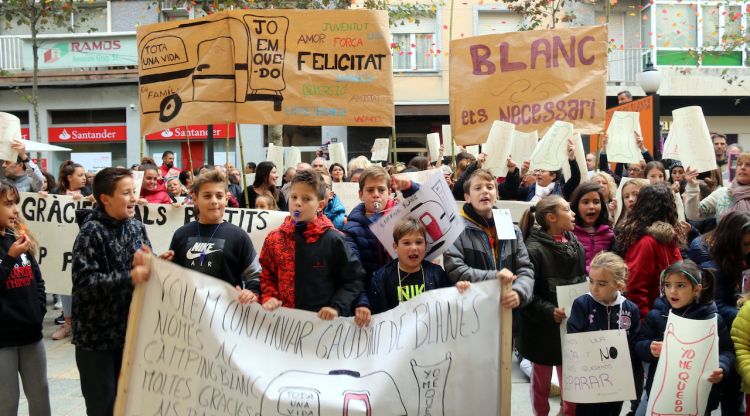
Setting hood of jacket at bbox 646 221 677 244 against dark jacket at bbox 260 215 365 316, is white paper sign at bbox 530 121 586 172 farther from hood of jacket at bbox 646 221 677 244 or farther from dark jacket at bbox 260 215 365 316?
dark jacket at bbox 260 215 365 316

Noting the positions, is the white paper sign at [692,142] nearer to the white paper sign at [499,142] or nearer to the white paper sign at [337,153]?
the white paper sign at [499,142]

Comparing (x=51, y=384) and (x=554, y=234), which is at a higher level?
(x=554, y=234)

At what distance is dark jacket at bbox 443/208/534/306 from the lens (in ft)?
13.6

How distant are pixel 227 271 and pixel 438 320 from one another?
124cm

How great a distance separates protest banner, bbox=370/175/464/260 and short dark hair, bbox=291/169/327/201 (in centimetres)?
36

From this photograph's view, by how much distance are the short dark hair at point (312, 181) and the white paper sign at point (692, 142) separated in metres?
4.02

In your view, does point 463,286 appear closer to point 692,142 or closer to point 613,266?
point 613,266

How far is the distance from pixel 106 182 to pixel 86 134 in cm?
1991

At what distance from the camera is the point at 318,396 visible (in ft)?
11.6

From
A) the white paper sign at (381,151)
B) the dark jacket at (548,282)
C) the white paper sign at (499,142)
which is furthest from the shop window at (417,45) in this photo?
the dark jacket at (548,282)

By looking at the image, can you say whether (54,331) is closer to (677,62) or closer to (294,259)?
(294,259)

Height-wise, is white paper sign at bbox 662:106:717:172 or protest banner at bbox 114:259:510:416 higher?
white paper sign at bbox 662:106:717:172

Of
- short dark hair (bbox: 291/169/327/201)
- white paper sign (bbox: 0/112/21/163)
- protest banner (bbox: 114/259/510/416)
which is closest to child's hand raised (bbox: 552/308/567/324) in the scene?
protest banner (bbox: 114/259/510/416)

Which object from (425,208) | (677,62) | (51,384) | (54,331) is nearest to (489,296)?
(425,208)
